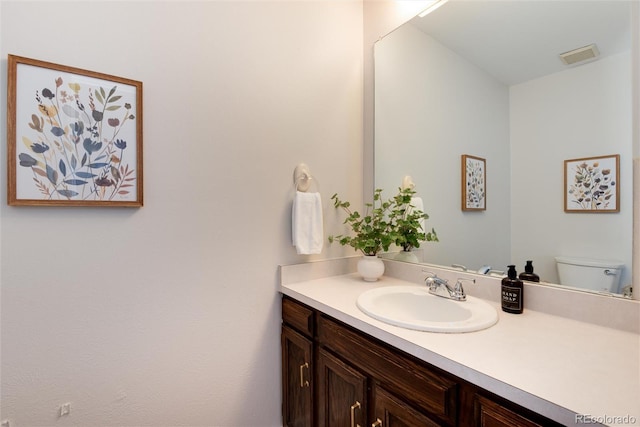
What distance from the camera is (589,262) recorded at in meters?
1.00

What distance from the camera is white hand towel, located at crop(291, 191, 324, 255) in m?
1.48

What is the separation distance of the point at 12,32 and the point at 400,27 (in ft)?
5.30

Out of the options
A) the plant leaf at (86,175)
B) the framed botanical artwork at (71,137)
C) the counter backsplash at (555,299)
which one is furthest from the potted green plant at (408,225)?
the plant leaf at (86,175)

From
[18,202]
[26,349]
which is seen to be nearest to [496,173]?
[18,202]

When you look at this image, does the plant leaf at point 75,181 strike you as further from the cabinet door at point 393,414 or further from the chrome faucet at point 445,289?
the chrome faucet at point 445,289

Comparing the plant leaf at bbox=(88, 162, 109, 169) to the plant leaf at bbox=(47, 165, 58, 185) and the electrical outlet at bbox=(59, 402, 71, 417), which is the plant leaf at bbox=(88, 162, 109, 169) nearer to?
the plant leaf at bbox=(47, 165, 58, 185)

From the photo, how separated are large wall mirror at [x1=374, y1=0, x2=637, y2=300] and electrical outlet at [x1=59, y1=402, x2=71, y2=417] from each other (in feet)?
5.16

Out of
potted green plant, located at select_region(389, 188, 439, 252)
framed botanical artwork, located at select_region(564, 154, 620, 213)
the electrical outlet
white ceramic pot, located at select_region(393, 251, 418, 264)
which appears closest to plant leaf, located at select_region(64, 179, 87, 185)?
the electrical outlet

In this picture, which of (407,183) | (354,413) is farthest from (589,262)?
(354,413)

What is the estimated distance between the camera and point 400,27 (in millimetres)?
1596

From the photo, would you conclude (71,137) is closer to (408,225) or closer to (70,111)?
(70,111)

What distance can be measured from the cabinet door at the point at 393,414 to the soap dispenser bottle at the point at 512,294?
511 mm

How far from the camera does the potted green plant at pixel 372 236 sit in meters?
1.53

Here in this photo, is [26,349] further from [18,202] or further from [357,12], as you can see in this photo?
[357,12]
